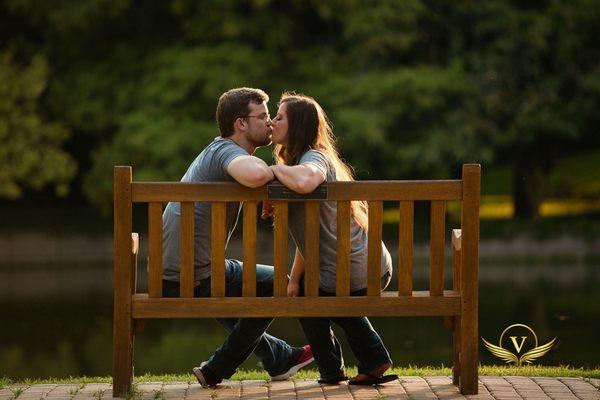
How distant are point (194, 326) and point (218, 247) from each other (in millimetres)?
6387

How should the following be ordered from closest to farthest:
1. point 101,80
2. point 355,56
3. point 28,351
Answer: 1. point 28,351
2. point 355,56
3. point 101,80

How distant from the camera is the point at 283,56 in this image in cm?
2286

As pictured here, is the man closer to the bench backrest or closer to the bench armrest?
the bench backrest

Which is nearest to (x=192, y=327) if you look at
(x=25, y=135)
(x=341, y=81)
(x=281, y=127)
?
(x=281, y=127)

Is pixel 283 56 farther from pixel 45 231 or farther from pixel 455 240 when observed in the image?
pixel 455 240

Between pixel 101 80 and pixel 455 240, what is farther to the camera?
pixel 101 80

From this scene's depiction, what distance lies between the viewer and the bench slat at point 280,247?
18.7 feet

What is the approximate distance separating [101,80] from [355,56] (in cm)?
494

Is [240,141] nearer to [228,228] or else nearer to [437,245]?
[228,228]

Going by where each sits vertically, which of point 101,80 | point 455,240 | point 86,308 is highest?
point 101,80

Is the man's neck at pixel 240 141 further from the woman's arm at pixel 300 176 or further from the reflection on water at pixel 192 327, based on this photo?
Answer: the reflection on water at pixel 192 327

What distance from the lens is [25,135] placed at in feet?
75.5

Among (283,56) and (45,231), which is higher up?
(283,56)

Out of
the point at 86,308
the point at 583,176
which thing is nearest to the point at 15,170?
the point at 86,308
